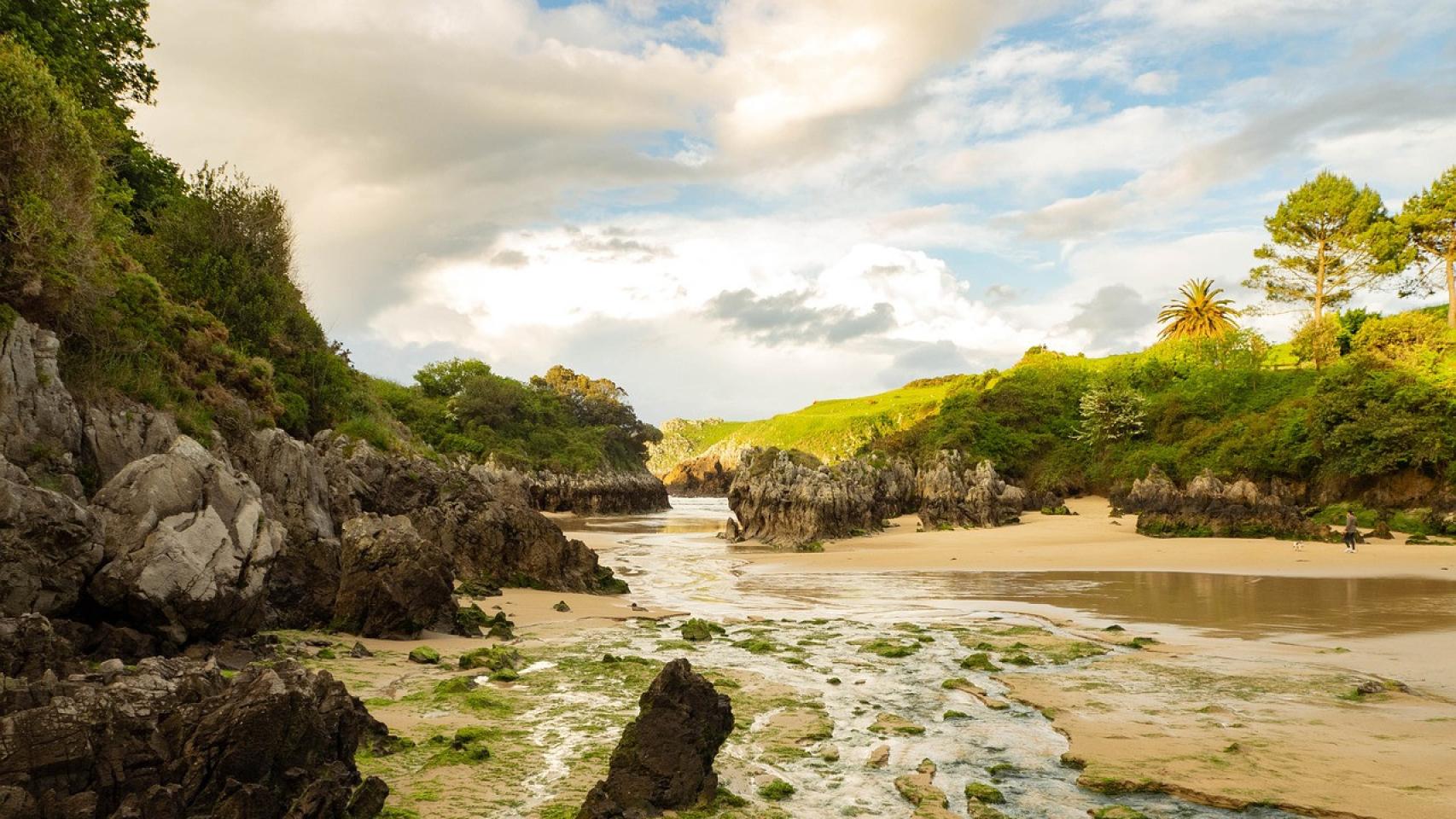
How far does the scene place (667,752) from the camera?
251 inches

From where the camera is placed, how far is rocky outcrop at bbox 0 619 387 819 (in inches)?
185

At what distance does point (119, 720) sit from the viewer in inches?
202

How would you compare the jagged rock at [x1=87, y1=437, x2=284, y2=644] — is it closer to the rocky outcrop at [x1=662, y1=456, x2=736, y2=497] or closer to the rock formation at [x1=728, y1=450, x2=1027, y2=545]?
the rock formation at [x1=728, y1=450, x2=1027, y2=545]

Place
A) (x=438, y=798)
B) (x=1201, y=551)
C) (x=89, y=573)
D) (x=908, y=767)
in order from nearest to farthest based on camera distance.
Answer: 1. (x=438, y=798)
2. (x=908, y=767)
3. (x=89, y=573)
4. (x=1201, y=551)

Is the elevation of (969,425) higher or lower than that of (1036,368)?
lower

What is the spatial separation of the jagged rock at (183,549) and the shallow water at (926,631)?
167 inches

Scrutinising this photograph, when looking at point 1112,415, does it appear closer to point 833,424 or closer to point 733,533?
point 733,533

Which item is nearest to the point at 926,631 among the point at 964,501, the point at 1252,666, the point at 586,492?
the point at 1252,666

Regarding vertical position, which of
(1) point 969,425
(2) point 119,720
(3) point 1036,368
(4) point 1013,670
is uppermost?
(3) point 1036,368

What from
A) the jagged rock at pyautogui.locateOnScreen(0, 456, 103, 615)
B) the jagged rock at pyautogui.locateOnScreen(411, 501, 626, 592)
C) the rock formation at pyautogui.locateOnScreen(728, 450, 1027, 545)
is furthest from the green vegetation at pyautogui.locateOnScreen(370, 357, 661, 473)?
the jagged rock at pyautogui.locateOnScreen(0, 456, 103, 615)

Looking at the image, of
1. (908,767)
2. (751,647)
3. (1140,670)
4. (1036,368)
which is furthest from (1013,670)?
(1036,368)

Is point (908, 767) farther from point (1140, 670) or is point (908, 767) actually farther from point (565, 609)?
point (565, 609)

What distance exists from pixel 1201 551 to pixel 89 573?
29467mm

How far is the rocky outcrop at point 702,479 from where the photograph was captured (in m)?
131
